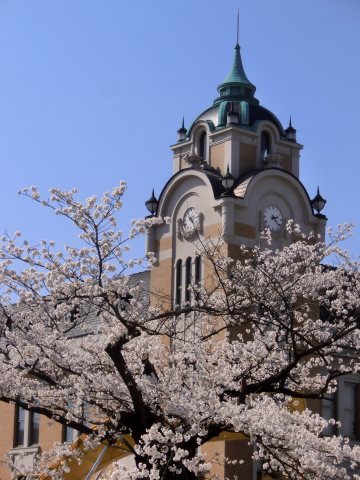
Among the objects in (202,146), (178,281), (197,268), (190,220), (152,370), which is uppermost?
(202,146)

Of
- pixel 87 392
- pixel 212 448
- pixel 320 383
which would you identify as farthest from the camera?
pixel 212 448

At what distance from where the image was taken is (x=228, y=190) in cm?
3531

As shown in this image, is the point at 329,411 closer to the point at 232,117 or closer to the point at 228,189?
the point at 228,189

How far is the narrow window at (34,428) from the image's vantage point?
42125mm

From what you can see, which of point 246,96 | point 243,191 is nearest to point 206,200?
point 243,191

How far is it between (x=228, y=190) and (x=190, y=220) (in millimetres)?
2062

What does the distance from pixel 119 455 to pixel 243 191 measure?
15465 mm

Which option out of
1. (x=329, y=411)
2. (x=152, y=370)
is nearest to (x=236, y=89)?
(x=329, y=411)

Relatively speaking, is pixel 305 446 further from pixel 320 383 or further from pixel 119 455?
pixel 119 455

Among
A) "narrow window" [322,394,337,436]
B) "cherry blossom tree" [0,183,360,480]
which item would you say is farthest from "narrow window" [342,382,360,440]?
"cherry blossom tree" [0,183,360,480]

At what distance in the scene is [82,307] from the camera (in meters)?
17.6

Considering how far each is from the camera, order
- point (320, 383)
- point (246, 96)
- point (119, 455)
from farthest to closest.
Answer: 1. point (246, 96)
2. point (119, 455)
3. point (320, 383)

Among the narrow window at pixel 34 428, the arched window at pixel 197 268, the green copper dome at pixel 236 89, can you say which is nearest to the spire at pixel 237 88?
the green copper dome at pixel 236 89

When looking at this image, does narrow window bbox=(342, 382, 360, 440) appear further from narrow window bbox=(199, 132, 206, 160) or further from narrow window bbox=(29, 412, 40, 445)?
narrow window bbox=(29, 412, 40, 445)
